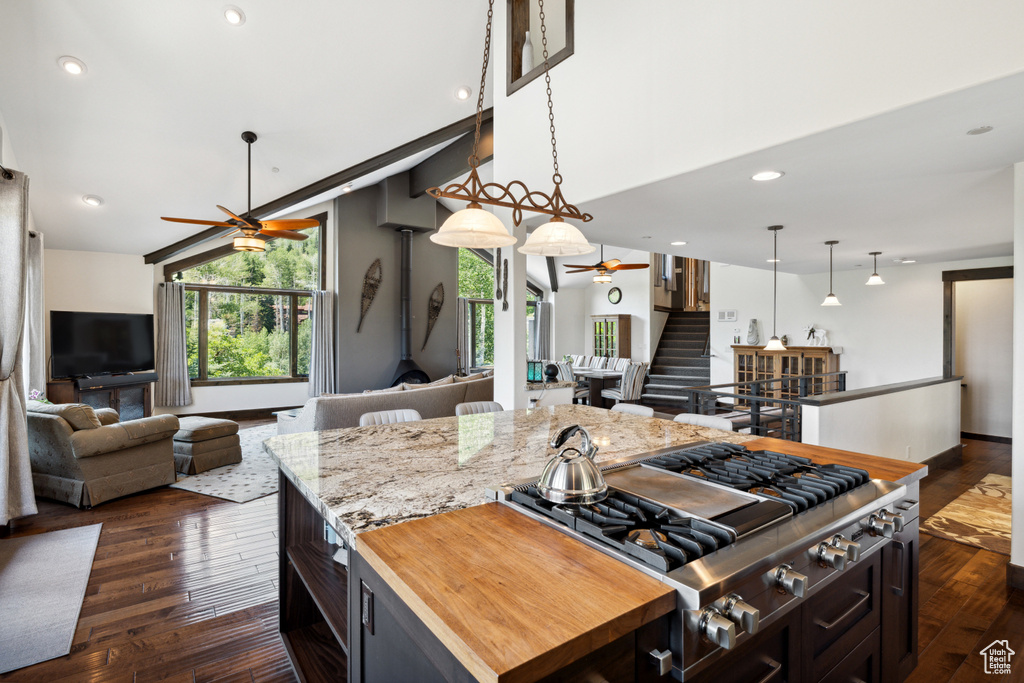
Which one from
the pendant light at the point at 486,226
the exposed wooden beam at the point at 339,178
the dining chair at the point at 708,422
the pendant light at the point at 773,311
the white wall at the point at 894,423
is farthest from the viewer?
the exposed wooden beam at the point at 339,178

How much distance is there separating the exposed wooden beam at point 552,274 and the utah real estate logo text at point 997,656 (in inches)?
345

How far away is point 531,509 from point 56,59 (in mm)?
4414

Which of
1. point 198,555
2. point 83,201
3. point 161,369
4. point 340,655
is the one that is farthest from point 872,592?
point 161,369

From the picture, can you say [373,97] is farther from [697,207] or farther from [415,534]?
[415,534]

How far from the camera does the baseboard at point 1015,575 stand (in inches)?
101

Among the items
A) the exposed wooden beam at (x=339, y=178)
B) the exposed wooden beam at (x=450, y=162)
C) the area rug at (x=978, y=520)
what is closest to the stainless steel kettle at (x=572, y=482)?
the area rug at (x=978, y=520)

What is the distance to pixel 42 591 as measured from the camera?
8.26 ft

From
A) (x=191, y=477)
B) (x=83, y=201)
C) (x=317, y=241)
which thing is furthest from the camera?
(x=317, y=241)

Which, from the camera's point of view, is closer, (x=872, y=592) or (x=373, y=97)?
(x=872, y=592)

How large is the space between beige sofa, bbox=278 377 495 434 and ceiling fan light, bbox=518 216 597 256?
2825mm

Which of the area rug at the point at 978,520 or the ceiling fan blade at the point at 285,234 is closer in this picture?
the area rug at the point at 978,520

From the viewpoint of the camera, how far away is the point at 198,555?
2986mm

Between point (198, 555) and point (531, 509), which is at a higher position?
point (531, 509)

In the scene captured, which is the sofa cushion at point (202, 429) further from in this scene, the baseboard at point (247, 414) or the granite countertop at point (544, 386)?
the granite countertop at point (544, 386)
